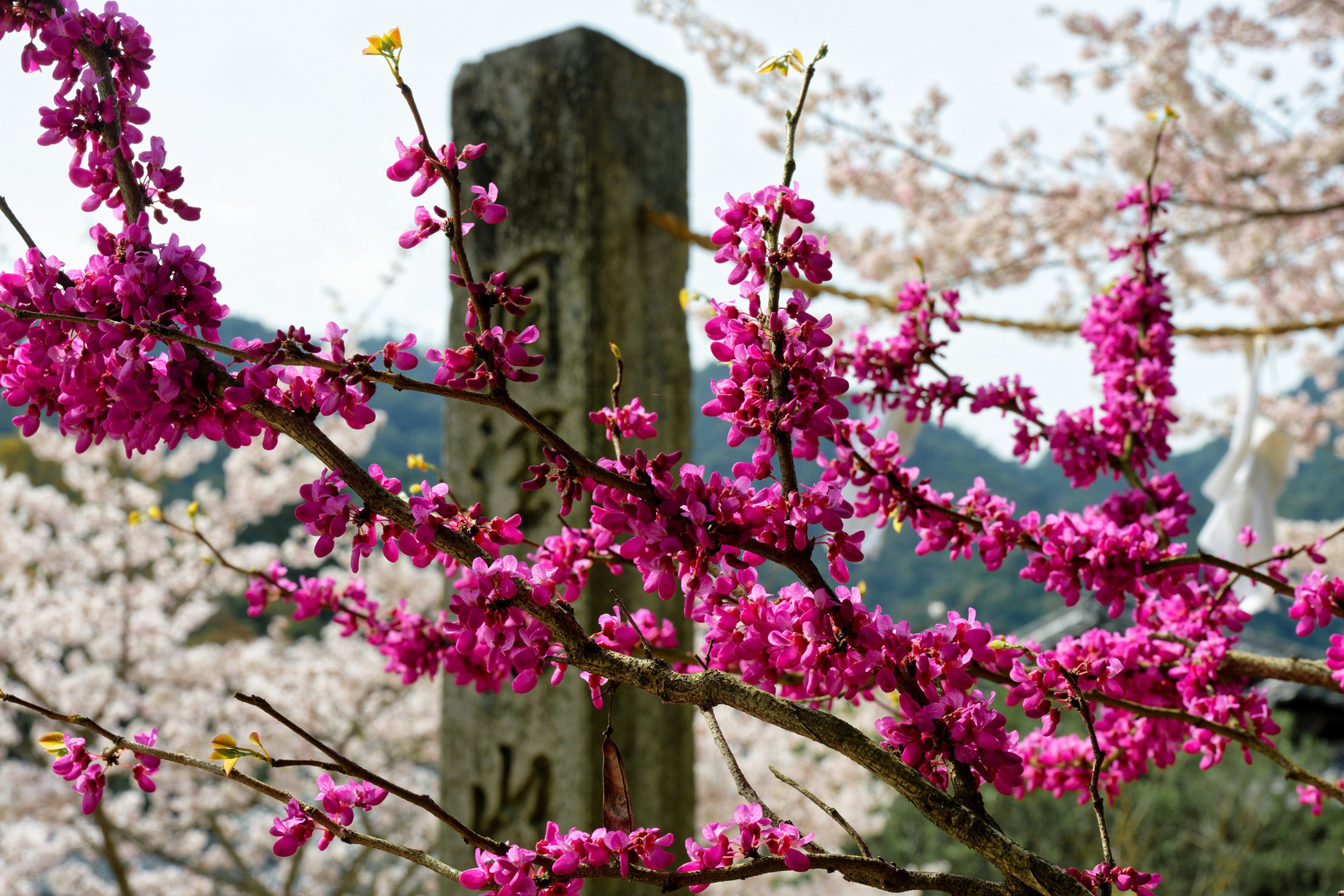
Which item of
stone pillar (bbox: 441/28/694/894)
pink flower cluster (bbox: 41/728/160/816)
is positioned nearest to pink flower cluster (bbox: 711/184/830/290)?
pink flower cluster (bbox: 41/728/160/816)

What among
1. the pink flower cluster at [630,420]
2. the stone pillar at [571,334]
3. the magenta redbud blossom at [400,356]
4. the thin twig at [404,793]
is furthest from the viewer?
the stone pillar at [571,334]

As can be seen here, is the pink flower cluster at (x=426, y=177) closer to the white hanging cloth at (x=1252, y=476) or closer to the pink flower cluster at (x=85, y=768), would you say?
the pink flower cluster at (x=85, y=768)

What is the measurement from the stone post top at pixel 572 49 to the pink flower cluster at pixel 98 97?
1.57 meters

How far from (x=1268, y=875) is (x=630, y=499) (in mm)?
5232

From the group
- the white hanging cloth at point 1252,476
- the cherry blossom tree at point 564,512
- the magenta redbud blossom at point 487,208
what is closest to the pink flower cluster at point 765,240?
the cherry blossom tree at point 564,512

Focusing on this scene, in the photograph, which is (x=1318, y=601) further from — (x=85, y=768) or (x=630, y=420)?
(x=85, y=768)

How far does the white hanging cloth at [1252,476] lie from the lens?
2.90 m

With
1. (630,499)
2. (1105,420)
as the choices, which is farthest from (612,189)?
(630,499)

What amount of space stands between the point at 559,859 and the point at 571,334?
5.21 ft

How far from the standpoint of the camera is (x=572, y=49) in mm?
2170

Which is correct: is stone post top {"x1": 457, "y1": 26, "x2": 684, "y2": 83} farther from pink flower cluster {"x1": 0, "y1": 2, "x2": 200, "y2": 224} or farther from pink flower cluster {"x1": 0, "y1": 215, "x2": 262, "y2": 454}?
pink flower cluster {"x1": 0, "y1": 215, "x2": 262, "y2": 454}

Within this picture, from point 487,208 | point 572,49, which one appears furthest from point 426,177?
point 572,49

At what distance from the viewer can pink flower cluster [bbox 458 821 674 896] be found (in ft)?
1.90

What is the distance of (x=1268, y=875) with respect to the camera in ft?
14.6
